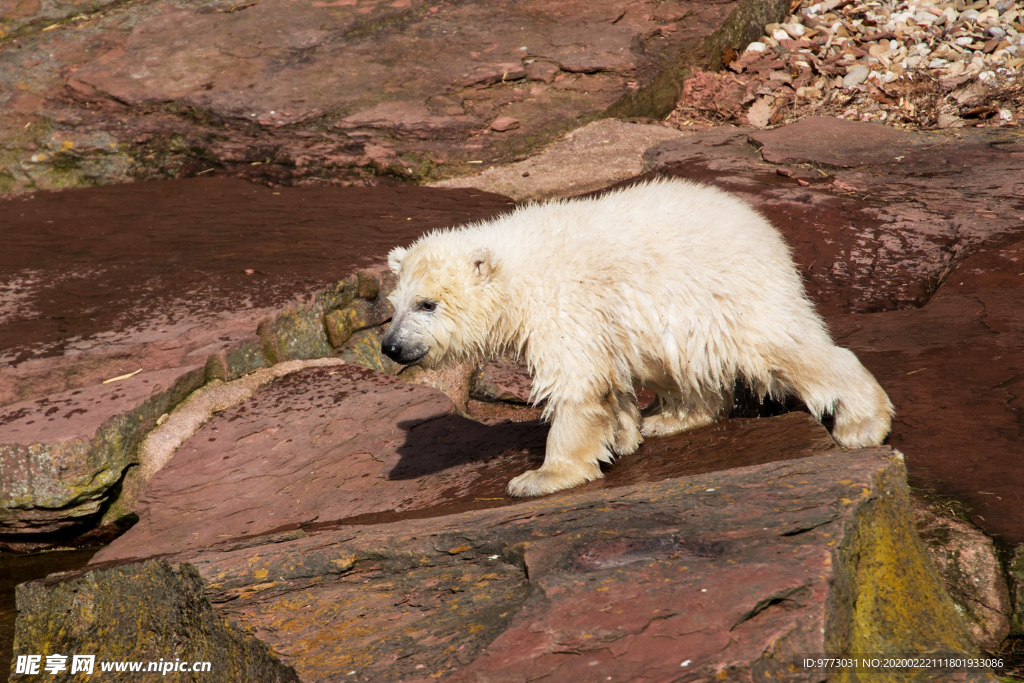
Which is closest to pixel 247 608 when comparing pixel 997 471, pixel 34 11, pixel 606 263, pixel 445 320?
pixel 445 320

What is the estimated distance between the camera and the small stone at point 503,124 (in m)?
8.41

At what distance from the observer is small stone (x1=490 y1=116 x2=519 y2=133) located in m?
8.41

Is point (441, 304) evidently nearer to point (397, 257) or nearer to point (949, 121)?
point (397, 257)

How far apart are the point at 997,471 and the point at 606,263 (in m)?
1.75

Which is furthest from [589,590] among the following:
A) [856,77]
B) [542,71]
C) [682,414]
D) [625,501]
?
[856,77]

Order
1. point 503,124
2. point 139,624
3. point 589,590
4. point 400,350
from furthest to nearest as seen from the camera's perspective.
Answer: point 503,124 → point 400,350 → point 139,624 → point 589,590

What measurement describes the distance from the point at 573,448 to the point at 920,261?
10.7 feet

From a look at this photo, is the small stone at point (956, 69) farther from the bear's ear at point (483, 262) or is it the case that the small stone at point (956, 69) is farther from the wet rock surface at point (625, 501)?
the bear's ear at point (483, 262)

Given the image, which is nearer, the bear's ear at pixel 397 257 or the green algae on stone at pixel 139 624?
the green algae on stone at pixel 139 624

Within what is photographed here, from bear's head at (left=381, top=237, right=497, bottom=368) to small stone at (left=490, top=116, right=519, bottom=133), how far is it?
461 cm

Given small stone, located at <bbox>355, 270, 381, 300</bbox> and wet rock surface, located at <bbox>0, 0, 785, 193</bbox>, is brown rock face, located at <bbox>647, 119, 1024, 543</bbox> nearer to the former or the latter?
wet rock surface, located at <bbox>0, 0, 785, 193</bbox>

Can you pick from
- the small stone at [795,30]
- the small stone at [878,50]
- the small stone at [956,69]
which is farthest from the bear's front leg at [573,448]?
the small stone at [795,30]

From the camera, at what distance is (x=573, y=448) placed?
3.69 metres

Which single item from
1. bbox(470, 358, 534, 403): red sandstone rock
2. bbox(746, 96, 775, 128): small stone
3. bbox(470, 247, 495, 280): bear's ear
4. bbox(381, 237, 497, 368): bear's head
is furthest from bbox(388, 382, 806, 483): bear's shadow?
bbox(746, 96, 775, 128): small stone
